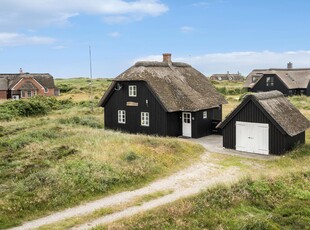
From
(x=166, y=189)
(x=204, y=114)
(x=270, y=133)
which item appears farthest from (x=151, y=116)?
(x=166, y=189)

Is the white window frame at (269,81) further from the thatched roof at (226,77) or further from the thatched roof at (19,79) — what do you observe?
the thatched roof at (226,77)

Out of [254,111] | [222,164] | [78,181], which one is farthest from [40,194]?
[254,111]

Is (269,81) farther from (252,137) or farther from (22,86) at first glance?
(22,86)

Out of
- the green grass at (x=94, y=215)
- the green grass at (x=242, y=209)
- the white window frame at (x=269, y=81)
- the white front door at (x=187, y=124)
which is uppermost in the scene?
the white window frame at (x=269, y=81)

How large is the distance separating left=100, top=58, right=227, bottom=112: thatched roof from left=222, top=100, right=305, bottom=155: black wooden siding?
442 centimetres

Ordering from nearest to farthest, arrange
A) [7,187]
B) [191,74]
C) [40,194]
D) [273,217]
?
1. [273,217]
2. [40,194]
3. [7,187]
4. [191,74]

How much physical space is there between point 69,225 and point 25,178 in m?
5.21

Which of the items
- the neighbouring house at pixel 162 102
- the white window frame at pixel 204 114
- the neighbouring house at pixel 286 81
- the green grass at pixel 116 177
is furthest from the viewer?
the neighbouring house at pixel 286 81

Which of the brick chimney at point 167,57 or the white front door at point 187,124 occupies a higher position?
the brick chimney at point 167,57

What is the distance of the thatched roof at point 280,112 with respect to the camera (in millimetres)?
21742

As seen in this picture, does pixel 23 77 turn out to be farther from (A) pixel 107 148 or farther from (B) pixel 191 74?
(A) pixel 107 148

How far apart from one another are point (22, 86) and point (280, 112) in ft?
176

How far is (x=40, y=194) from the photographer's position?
46.1ft

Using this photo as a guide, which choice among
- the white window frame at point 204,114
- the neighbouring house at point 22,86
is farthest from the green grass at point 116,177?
the neighbouring house at point 22,86
